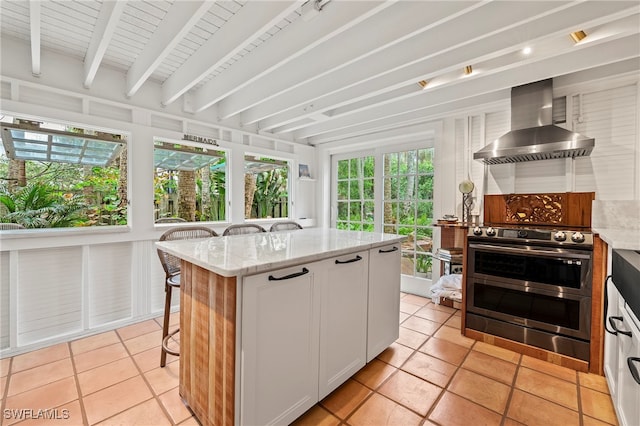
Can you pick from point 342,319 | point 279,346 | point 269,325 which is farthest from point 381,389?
point 269,325

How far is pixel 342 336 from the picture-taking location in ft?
5.79

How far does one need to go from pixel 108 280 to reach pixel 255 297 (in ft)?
7.88

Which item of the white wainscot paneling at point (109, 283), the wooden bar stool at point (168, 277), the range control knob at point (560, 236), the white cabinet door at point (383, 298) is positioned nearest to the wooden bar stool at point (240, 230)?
the wooden bar stool at point (168, 277)

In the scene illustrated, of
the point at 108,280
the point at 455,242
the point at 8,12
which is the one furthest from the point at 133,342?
the point at 455,242

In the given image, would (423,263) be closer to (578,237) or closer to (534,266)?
(534,266)

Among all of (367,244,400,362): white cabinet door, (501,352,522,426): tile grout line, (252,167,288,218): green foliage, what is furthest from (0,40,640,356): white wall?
(501,352,522,426): tile grout line

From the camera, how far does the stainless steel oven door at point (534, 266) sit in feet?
6.75

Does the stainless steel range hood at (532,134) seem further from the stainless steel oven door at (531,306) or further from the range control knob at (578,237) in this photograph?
the stainless steel oven door at (531,306)

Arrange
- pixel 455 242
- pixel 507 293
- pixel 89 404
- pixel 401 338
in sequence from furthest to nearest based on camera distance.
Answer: pixel 455 242 → pixel 401 338 → pixel 507 293 → pixel 89 404

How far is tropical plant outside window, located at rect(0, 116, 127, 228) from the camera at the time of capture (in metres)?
2.37

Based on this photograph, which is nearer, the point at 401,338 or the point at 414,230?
the point at 401,338

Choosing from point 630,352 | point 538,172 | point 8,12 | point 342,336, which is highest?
point 8,12

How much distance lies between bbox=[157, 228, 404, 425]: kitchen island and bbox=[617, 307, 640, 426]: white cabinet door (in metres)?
1.28

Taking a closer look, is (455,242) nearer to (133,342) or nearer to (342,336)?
(342,336)
